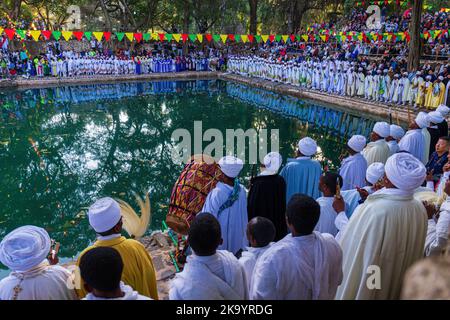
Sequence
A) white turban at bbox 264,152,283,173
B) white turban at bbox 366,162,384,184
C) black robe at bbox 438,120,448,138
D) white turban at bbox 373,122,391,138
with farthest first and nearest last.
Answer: black robe at bbox 438,120,448,138, white turban at bbox 373,122,391,138, white turban at bbox 264,152,283,173, white turban at bbox 366,162,384,184

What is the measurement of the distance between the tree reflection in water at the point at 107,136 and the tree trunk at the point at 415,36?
→ 9.26ft

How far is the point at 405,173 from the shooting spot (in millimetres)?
2078

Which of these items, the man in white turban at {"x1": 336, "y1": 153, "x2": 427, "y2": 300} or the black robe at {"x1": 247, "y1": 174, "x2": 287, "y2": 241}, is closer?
the man in white turban at {"x1": 336, "y1": 153, "x2": 427, "y2": 300}

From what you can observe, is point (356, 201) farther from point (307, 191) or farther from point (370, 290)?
point (370, 290)

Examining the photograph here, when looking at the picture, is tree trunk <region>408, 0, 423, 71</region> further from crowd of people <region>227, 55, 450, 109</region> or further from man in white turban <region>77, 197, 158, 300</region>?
man in white turban <region>77, 197, 158, 300</region>

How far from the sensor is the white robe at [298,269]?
179 centimetres

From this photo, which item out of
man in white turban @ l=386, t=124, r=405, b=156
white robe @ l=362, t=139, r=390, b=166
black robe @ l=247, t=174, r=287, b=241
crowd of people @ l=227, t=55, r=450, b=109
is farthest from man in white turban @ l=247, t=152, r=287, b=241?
crowd of people @ l=227, t=55, r=450, b=109

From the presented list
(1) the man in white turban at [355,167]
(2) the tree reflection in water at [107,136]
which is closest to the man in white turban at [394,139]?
(1) the man in white turban at [355,167]

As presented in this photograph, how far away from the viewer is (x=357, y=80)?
12.9 m

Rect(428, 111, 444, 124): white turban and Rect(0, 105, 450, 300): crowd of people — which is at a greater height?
Rect(428, 111, 444, 124): white turban

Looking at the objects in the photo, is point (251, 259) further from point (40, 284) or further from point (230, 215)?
point (40, 284)

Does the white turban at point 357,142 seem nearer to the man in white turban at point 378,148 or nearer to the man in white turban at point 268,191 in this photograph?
the man in white turban at point 378,148

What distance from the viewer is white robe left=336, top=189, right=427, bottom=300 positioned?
2104 mm
